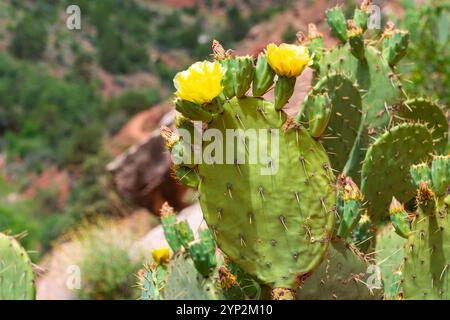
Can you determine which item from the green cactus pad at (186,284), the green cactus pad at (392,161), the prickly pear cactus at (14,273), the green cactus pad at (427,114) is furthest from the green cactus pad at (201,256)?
the green cactus pad at (427,114)

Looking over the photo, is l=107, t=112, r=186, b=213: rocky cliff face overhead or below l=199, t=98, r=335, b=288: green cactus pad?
overhead

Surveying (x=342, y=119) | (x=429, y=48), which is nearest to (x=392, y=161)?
(x=342, y=119)

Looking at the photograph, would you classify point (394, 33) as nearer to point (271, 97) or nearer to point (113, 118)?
point (271, 97)

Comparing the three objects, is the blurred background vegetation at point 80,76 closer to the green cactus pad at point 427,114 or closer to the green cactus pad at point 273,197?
the green cactus pad at point 427,114

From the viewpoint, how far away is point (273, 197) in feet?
6.03

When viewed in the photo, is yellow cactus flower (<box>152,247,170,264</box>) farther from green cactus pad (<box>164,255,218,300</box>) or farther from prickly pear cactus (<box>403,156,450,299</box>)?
prickly pear cactus (<box>403,156,450,299</box>)

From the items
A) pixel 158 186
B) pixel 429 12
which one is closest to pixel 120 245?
pixel 158 186

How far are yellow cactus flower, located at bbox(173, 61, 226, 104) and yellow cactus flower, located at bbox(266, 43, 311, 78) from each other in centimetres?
17

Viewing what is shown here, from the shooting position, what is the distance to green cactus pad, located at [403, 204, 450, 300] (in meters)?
1.89

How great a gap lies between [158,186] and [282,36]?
1012cm

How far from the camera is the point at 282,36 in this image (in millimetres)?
18047

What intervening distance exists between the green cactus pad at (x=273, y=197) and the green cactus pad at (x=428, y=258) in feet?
0.91

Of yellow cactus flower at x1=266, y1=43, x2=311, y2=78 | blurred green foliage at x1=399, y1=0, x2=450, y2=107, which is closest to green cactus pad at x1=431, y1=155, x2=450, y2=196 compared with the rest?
yellow cactus flower at x1=266, y1=43, x2=311, y2=78

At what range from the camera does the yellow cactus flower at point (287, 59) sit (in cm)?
177
